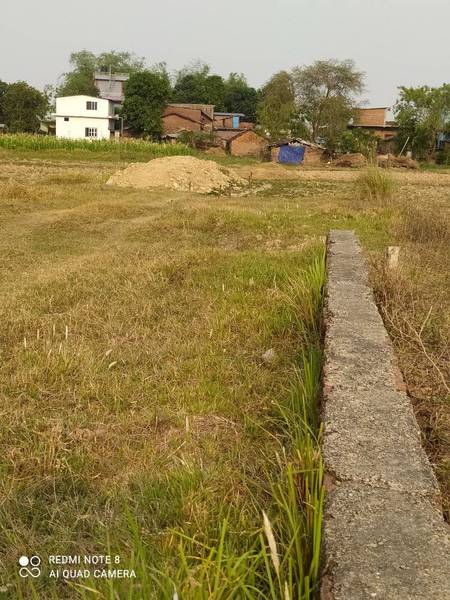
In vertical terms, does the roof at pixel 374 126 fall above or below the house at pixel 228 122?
below

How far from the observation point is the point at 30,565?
1.86 meters

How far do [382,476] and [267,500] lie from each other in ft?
1.65

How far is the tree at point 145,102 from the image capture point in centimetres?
4941

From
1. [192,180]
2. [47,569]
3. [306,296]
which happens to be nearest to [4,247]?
[306,296]

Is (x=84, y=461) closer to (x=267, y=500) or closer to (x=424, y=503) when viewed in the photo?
(x=267, y=500)

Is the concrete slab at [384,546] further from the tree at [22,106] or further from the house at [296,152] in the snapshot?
the tree at [22,106]

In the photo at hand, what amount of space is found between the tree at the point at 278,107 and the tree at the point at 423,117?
9.48 m

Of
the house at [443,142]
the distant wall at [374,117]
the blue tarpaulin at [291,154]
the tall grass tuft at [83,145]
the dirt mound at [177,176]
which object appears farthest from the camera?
the distant wall at [374,117]

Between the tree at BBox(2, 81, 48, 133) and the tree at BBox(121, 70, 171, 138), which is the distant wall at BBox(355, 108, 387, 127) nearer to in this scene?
the tree at BBox(121, 70, 171, 138)

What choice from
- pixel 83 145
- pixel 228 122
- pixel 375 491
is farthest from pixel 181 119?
pixel 375 491

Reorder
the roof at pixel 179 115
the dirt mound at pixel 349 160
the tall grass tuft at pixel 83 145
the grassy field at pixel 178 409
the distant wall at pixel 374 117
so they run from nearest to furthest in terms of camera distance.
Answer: the grassy field at pixel 178 409
the tall grass tuft at pixel 83 145
the dirt mound at pixel 349 160
the roof at pixel 179 115
the distant wall at pixel 374 117

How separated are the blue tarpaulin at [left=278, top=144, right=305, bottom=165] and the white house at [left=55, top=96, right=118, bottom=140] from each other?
→ 55.7 ft

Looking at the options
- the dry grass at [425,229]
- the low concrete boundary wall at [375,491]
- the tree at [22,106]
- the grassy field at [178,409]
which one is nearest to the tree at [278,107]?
the tree at [22,106]

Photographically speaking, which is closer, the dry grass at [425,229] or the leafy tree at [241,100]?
the dry grass at [425,229]
